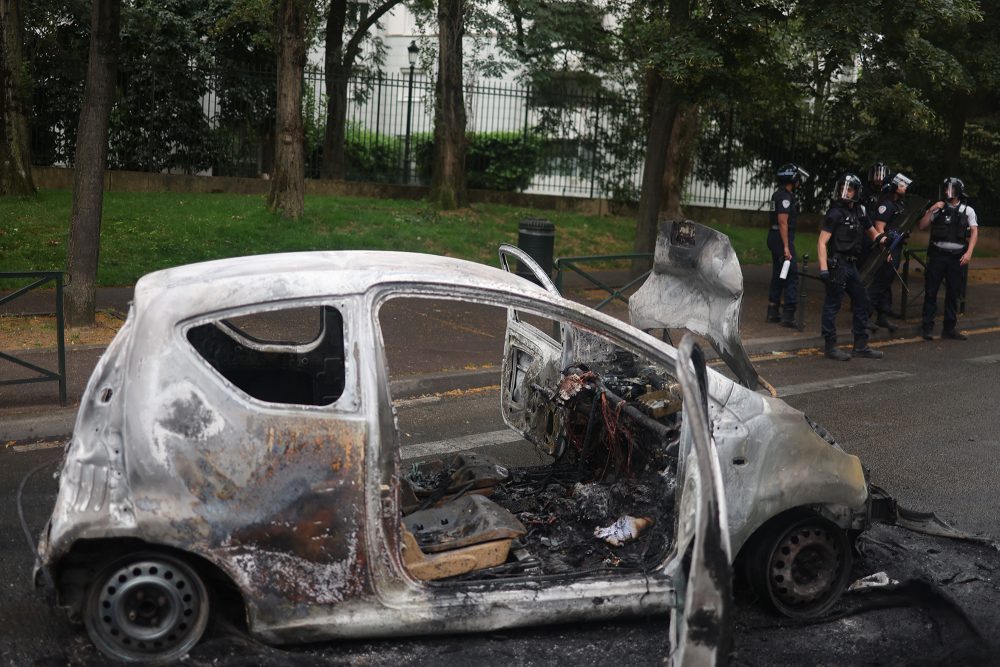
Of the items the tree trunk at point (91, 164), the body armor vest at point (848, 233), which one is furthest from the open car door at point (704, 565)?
the body armor vest at point (848, 233)

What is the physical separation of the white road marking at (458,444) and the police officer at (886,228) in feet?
20.9

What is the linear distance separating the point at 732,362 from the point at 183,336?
8.13 ft

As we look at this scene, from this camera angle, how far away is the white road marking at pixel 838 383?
369 inches

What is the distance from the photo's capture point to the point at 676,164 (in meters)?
19.7

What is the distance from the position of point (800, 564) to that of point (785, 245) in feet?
27.8

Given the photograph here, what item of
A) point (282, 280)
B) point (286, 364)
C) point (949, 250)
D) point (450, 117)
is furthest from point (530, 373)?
point (450, 117)

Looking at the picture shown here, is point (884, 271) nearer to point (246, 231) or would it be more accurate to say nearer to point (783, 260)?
point (783, 260)

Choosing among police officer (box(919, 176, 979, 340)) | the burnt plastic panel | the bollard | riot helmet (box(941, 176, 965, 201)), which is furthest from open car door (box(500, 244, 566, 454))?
police officer (box(919, 176, 979, 340))

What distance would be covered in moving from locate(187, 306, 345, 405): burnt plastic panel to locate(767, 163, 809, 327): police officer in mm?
8335

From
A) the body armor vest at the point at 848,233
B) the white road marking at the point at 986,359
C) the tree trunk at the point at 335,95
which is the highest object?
the tree trunk at the point at 335,95

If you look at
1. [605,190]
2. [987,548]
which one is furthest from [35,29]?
[987,548]

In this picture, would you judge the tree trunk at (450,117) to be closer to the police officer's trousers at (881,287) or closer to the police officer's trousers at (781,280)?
the police officer's trousers at (781,280)

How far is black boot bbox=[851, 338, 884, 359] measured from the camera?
1120 centimetres

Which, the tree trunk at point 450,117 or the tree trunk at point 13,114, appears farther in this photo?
A: the tree trunk at point 450,117
